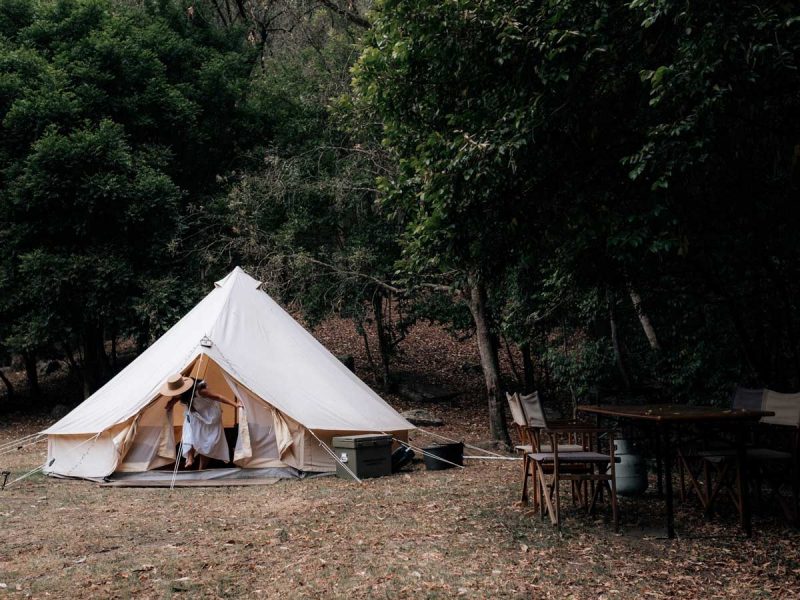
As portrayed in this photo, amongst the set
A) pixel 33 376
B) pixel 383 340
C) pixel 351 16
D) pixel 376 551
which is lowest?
pixel 376 551

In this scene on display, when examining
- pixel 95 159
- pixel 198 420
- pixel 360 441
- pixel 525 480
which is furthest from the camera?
pixel 95 159

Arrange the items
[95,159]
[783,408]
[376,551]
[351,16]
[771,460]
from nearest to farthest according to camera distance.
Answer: [376,551]
[771,460]
[783,408]
[351,16]
[95,159]

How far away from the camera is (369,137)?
536 inches

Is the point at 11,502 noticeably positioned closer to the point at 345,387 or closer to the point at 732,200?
the point at 345,387

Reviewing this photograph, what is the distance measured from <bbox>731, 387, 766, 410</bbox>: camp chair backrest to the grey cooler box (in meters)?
3.96

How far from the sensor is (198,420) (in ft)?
31.4

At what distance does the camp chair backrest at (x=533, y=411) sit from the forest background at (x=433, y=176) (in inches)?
53.4

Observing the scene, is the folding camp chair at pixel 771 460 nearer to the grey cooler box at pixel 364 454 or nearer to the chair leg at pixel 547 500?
the chair leg at pixel 547 500

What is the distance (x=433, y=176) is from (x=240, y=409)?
4.63 m

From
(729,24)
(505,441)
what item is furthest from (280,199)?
(729,24)

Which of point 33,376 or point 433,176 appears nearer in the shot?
point 433,176

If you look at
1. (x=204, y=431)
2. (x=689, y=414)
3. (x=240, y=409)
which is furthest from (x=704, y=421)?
(x=204, y=431)

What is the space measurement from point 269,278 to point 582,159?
26.9ft

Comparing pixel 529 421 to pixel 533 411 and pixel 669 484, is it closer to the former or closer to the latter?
pixel 533 411
